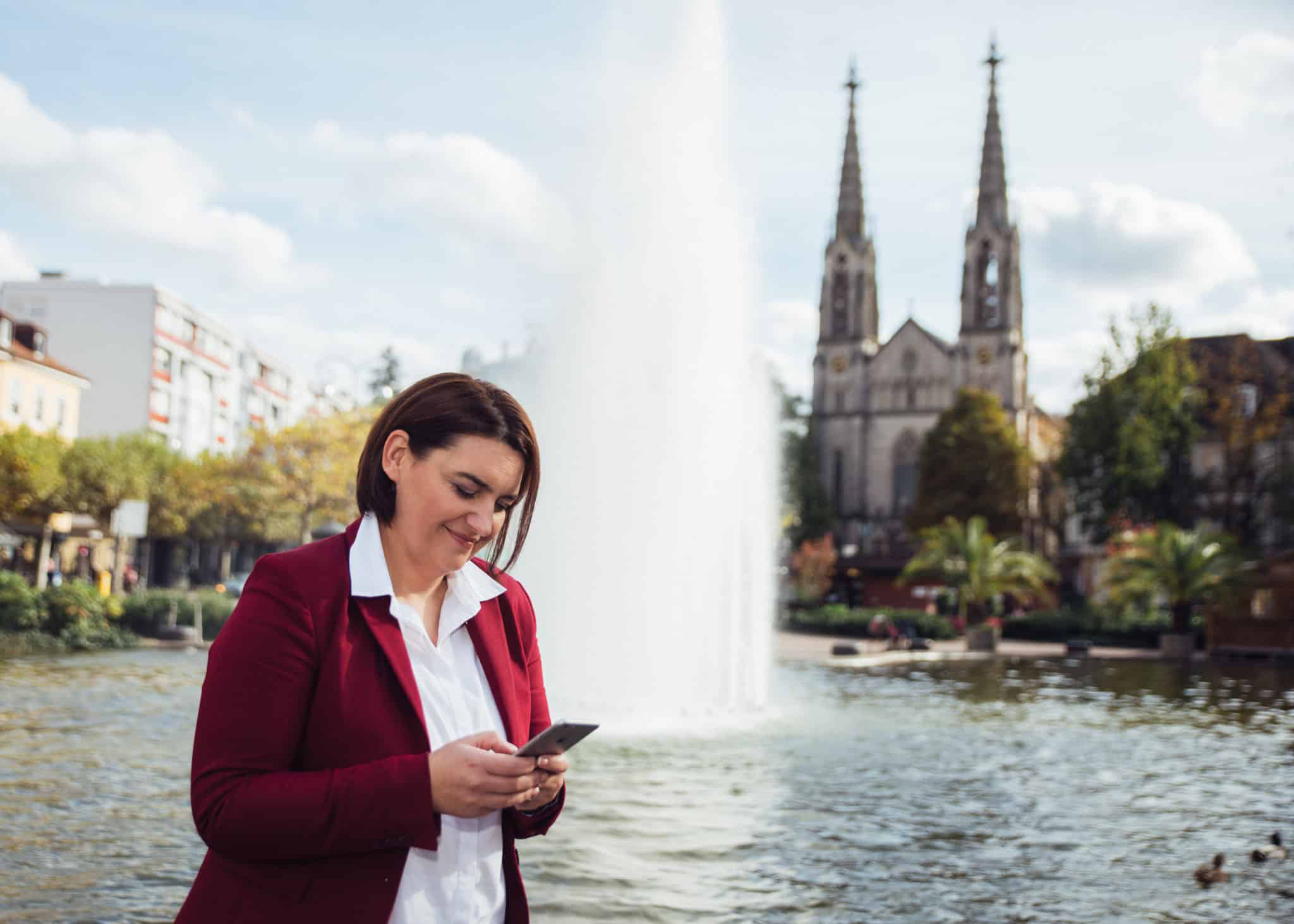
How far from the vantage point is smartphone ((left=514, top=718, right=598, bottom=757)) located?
216 centimetres

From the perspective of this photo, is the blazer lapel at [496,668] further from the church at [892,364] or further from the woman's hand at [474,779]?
the church at [892,364]

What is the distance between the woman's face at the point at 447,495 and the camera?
94.7 inches

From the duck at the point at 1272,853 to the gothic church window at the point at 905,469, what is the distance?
71.8 meters

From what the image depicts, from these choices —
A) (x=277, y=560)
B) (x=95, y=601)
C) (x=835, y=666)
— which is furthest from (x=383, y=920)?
(x=835, y=666)

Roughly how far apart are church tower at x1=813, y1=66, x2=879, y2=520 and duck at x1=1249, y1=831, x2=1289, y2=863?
238ft

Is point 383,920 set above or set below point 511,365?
below

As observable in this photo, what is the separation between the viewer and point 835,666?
1097 inches

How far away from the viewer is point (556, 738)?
219cm

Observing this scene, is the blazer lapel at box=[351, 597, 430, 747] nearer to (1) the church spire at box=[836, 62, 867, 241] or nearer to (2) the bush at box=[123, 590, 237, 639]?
(2) the bush at box=[123, 590, 237, 639]

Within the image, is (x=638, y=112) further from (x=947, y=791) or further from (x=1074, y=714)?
(x=947, y=791)

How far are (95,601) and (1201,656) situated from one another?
95.0ft

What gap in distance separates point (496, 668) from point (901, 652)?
104 feet

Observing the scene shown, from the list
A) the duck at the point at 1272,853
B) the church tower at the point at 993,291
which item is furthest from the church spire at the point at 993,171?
the duck at the point at 1272,853

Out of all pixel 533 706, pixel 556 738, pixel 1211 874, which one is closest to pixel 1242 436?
pixel 1211 874
